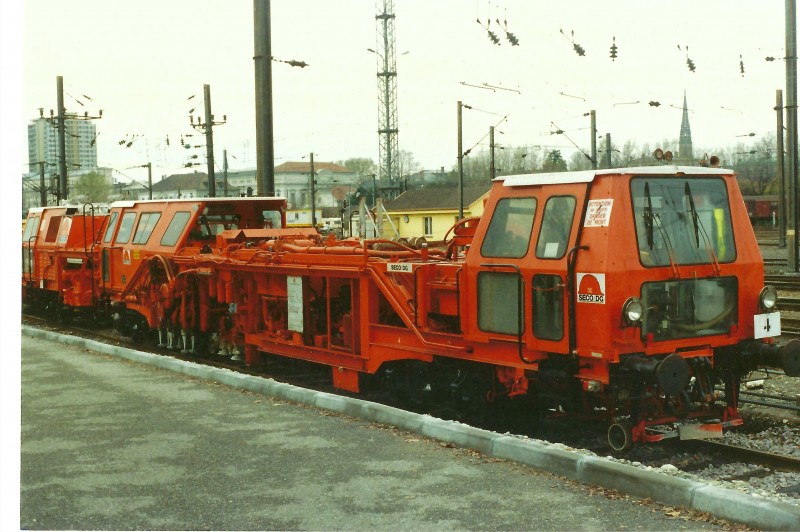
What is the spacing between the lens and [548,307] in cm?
801

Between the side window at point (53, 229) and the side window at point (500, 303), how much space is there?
47.2ft

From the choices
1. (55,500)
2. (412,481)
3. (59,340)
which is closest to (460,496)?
(412,481)

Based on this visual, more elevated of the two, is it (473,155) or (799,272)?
(473,155)

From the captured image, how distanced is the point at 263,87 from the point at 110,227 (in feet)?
13.6

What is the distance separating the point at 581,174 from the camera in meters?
7.93

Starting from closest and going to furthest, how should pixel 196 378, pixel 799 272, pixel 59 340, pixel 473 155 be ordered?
pixel 196 378, pixel 59 340, pixel 799 272, pixel 473 155

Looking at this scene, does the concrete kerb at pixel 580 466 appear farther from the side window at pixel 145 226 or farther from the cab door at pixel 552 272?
the side window at pixel 145 226

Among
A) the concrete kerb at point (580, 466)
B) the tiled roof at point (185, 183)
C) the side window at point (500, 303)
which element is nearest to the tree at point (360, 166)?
the tiled roof at point (185, 183)

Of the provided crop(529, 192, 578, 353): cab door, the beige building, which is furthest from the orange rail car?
the beige building

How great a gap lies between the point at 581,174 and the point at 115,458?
15.1ft

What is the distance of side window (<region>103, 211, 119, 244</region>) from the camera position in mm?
17391

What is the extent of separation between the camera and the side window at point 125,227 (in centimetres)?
1672

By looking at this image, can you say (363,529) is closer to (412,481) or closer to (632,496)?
(412,481)

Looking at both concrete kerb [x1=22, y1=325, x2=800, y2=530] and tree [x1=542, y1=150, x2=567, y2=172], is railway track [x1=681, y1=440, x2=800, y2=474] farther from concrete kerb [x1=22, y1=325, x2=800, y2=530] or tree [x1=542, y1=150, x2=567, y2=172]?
tree [x1=542, y1=150, x2=567, y2=172]
